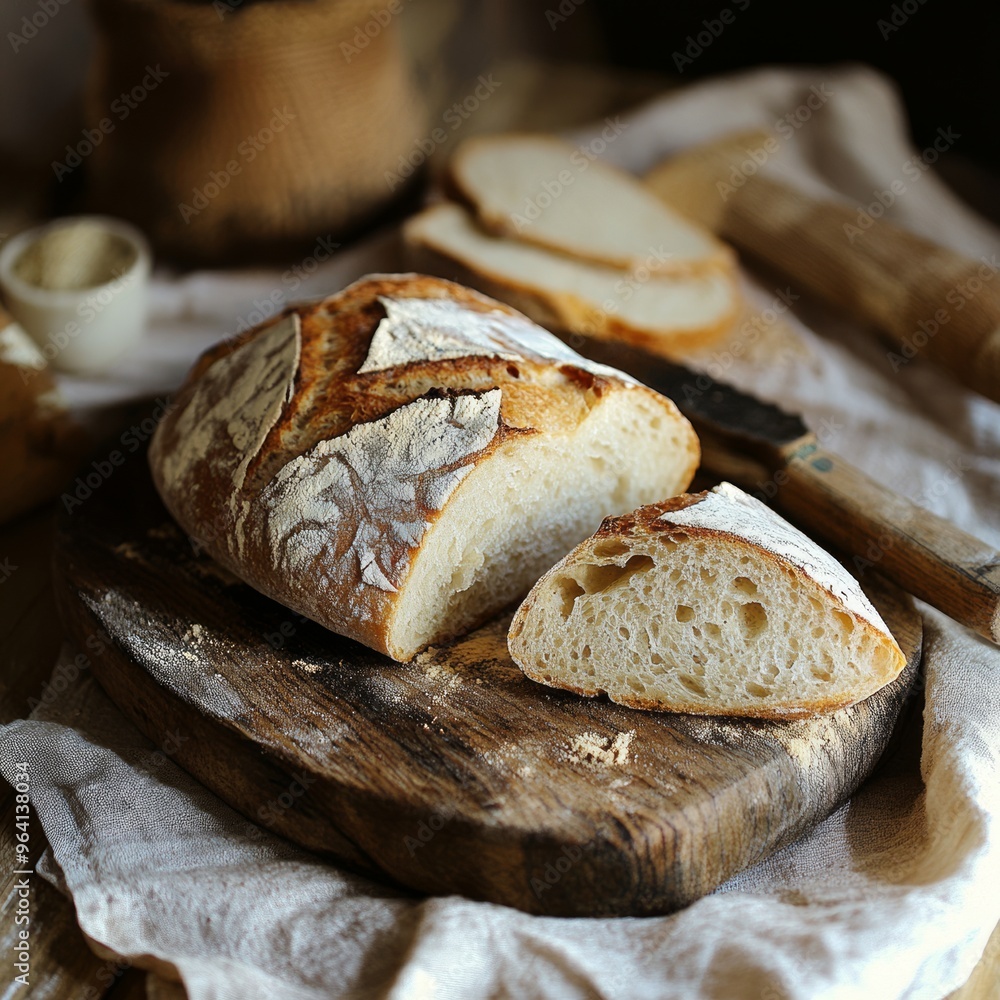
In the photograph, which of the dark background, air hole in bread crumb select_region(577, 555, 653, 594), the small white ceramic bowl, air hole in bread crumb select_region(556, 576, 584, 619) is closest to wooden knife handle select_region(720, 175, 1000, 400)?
the dark background

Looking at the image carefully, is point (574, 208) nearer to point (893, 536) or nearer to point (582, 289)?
point (582, 289)

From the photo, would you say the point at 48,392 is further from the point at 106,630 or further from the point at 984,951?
the point at 984,951

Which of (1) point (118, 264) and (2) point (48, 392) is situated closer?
(2) point (48, 392)

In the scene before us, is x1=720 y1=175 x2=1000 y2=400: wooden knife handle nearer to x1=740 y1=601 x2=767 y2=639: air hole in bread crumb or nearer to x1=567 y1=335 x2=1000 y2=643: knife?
x1=567 y1=335 x2=1000 y2=643: knife

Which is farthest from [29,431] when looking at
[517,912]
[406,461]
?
[517,912]

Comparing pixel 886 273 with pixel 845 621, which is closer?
pixel 845 621

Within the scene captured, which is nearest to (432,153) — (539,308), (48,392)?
(539,308)
